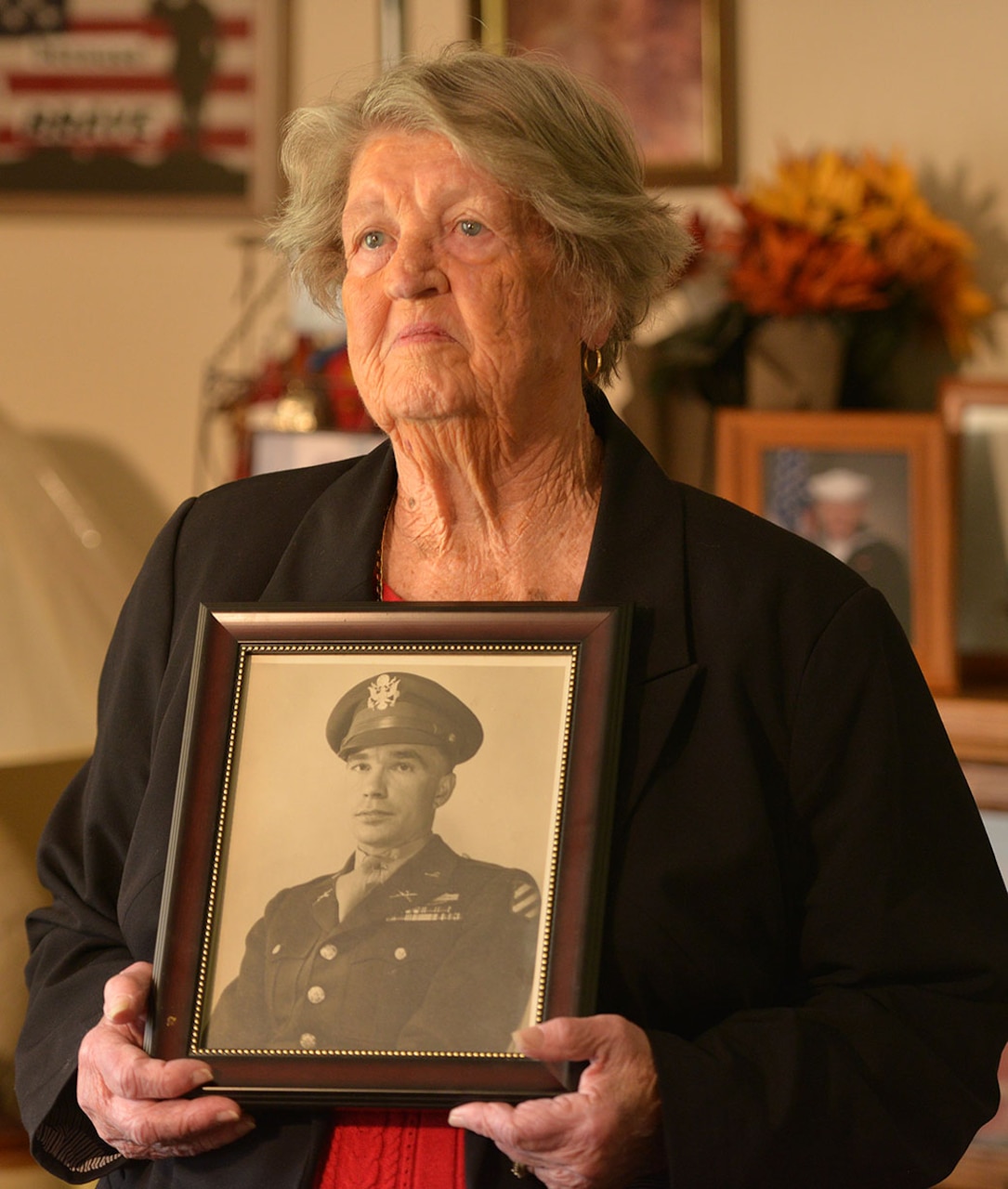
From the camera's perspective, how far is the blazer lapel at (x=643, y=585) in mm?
1037

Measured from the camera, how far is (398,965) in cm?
93

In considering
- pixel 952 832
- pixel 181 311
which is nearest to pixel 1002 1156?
pixel 952 832

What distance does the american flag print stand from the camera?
2562 mm

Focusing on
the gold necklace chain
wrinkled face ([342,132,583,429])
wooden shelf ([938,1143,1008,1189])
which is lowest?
wooden shelf ([938,1143,1008,1189])

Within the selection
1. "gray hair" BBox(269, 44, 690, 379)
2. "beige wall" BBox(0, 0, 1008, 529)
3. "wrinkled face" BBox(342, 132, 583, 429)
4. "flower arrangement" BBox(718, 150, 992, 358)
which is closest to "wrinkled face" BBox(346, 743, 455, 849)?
"wrinkled face" BBox(342, 132, 583, 429)

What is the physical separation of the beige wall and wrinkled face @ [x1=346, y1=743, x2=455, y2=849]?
1.66 meters

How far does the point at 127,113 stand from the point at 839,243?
1.29 metres

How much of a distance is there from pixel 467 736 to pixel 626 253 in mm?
433

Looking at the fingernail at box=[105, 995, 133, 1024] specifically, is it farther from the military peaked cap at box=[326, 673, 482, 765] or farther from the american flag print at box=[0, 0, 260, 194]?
the american flag print at box=[0, 0, 260, 194]

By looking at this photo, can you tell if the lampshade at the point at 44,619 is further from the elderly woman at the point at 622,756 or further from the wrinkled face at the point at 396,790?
the wrinkled face at the point at 396,790

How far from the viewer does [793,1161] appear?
0.98 metres

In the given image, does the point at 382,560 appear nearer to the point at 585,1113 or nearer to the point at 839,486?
the point at 585,1113

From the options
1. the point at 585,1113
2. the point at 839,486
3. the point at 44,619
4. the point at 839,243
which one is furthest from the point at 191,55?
the point at 585,1113

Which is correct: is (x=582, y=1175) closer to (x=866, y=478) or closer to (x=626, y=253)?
(x=626, y=253)
